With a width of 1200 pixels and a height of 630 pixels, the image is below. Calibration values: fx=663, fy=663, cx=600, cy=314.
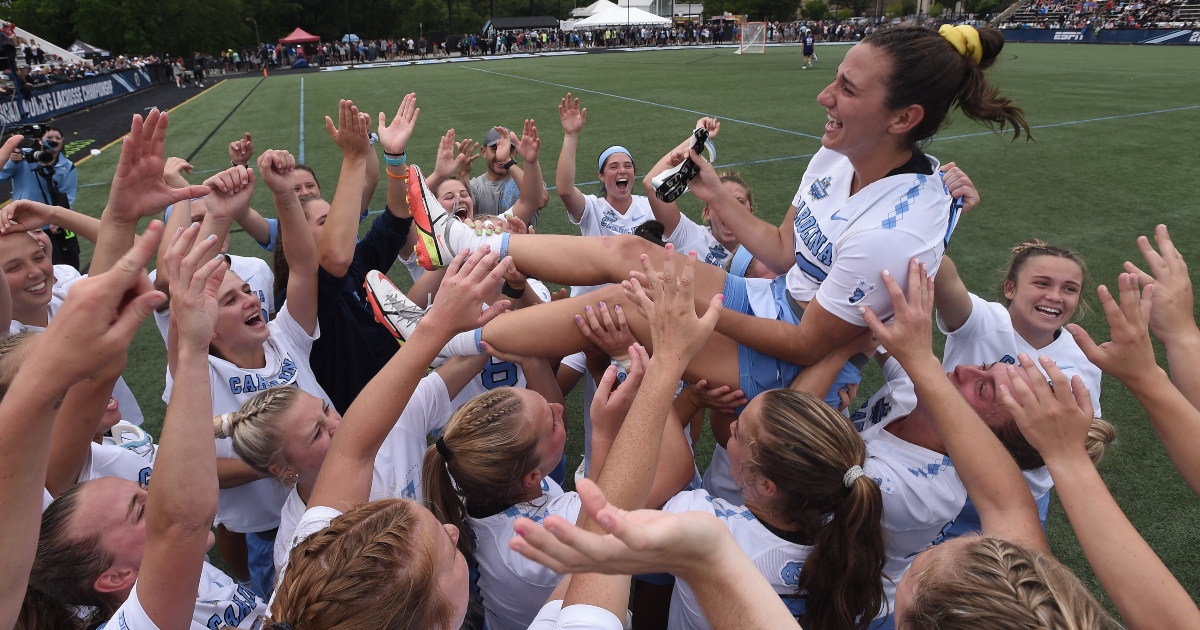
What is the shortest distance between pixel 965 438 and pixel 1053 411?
9.9 inches

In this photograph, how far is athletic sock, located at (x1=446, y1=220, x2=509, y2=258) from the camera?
296 centimetres

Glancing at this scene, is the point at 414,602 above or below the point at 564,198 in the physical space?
below

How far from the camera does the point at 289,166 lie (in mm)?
3068

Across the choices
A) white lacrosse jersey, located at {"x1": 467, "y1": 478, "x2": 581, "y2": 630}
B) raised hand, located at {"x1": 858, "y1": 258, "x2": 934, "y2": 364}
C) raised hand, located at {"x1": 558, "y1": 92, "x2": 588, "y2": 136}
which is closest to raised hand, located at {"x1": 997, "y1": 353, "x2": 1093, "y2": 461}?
raised hand, located at {"x1": 858, "y1": 258, "x2": 934, "y2": 364}

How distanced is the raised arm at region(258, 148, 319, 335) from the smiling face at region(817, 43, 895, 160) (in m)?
2.21

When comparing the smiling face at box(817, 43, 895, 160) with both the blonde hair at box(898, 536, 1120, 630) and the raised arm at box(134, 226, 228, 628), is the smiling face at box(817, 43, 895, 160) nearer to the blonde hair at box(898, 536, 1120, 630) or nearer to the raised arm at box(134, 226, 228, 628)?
the blonde hair at box(898, 536, 1120, 630)

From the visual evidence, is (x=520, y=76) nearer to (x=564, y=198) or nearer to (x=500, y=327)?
(x=564, y=198)

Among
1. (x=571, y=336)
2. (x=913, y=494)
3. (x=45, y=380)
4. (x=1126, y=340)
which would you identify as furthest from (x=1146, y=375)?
(x=45, y=380)

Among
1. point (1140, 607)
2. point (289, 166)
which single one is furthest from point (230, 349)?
point (1140, 607)

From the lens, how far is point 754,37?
38094 mm

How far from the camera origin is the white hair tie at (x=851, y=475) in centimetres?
194

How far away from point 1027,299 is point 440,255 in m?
2.75

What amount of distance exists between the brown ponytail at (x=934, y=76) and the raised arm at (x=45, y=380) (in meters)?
2.49

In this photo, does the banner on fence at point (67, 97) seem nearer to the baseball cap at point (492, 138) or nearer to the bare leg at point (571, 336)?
the baseball cap at point (492, 138)
